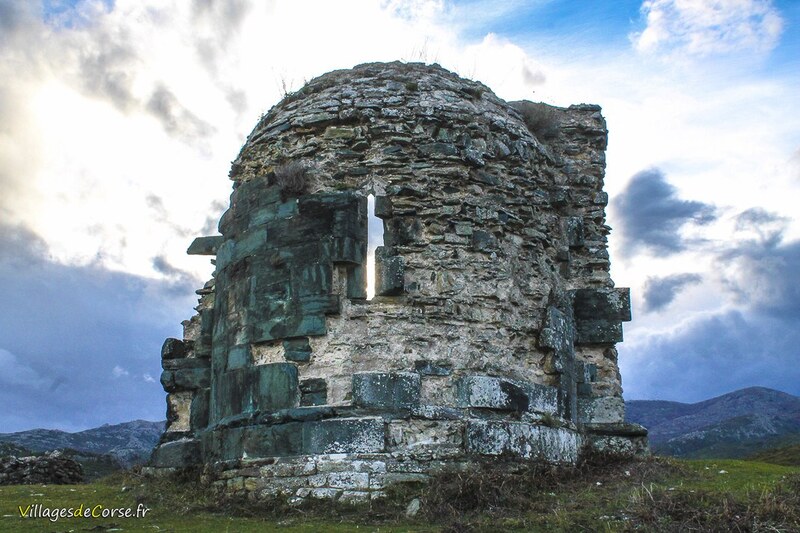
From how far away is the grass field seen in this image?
25.3 feet

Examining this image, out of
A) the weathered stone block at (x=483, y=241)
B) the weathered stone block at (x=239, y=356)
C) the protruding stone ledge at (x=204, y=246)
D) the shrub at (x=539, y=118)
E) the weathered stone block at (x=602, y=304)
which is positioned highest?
the shrub at (x=539, y=118)

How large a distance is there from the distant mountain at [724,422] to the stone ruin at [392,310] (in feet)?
104

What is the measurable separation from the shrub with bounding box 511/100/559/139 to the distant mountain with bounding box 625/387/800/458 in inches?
1199

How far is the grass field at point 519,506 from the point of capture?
25.3 feet

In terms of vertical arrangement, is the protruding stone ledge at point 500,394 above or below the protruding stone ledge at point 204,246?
A: below

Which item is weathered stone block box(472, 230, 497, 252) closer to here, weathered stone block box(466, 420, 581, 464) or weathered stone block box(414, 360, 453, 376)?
weathered stone block box(414, 360, 453, 376)

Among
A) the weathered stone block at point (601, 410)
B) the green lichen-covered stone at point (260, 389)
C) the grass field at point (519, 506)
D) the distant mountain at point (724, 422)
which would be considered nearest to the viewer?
the grass field at point (519, 506)

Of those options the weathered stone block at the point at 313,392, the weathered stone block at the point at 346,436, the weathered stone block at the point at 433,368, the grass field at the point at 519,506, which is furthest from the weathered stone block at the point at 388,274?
the grass field at the point at 519,506

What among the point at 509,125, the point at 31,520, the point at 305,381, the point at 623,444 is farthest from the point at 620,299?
the point at 31,520

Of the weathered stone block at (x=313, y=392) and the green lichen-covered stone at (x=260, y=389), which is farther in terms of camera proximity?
the green lichen-covered stone at (x=260, y=389)

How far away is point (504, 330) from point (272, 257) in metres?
2.95

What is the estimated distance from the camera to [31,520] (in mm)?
8805

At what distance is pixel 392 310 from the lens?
32.0 ft

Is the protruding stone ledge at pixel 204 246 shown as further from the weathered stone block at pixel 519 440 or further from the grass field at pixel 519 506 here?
the weathered stone block at pixel 519 440
